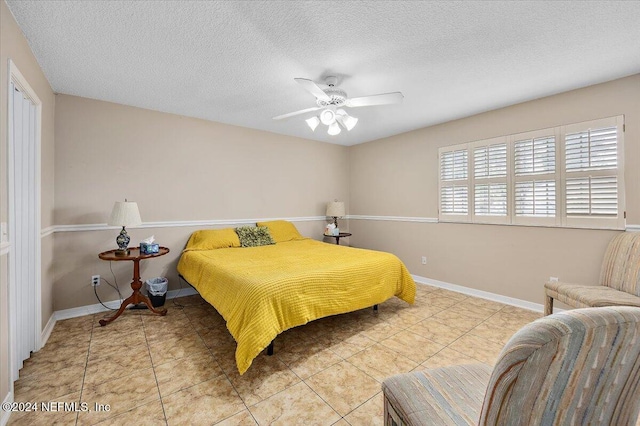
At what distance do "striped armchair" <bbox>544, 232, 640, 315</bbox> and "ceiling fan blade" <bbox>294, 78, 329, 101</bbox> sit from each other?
108 inches

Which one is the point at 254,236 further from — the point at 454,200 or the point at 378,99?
the point at 454,200

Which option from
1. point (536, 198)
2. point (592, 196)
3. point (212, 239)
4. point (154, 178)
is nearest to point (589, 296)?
point (592, 196)

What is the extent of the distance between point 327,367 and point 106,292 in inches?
110

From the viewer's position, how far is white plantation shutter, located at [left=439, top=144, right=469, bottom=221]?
3838mm

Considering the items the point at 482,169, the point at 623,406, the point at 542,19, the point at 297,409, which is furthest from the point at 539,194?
the point at 297,409

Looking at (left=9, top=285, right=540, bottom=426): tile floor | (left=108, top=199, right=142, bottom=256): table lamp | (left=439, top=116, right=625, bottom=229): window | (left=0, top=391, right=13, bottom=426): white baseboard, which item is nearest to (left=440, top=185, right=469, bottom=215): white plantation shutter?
(left=439, top=116, right=625, bottom=229): window

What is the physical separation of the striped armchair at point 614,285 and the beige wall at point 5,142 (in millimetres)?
3988

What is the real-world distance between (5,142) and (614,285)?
4709 millimetres

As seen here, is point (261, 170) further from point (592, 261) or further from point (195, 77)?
point (592, 261)

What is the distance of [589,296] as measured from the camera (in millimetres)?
2242

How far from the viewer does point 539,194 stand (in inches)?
124

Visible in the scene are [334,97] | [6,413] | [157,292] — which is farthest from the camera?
[157,292]

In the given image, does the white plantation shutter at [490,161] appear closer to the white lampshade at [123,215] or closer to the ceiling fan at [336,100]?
the ceiling fan at [336,100]

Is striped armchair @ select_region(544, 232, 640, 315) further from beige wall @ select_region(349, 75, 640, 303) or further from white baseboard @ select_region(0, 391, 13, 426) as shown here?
→ white baseboard @ select_region(0, 391, 13, 426)
